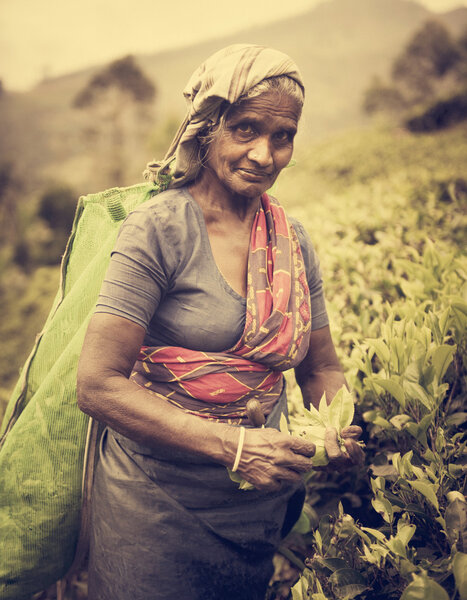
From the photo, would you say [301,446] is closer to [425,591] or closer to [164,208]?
[425,591]

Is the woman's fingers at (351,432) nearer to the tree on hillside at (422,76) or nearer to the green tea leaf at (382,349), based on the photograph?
the green tea leaf at (382,349)

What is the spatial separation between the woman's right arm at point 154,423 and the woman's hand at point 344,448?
78 mm

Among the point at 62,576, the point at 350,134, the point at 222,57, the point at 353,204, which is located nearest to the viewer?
the point at 222,57

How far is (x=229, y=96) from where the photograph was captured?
154 centimetres

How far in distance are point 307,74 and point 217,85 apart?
20.2 metres

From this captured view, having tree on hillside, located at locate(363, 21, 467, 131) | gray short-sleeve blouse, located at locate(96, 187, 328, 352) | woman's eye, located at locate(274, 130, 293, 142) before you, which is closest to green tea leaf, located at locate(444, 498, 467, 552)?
gray short-sleeve blouse, located at locate(96, 187, 328, 352)

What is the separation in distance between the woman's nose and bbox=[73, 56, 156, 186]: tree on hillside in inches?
813

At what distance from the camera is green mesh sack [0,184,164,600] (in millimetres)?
1817

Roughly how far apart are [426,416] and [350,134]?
17712mm

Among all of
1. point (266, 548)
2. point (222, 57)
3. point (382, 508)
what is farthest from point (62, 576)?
point (222, 57)

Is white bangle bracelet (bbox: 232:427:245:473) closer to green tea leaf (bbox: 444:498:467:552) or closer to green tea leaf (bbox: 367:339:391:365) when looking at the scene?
green tea leaf (bbox: 444:498:467:552)

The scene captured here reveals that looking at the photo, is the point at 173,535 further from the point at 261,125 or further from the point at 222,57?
the point at 222,57

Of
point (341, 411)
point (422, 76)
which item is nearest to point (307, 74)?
point (422, 76)

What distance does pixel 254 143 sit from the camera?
5.33 feet
